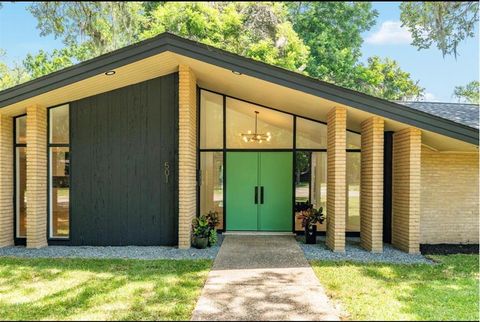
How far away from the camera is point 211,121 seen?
990 cm

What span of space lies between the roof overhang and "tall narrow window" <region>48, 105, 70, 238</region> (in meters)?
0.55

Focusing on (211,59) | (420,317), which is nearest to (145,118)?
(211,59)

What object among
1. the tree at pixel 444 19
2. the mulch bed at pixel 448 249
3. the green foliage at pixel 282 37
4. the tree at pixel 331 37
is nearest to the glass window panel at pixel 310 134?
the mulch bed at pixel 448 249

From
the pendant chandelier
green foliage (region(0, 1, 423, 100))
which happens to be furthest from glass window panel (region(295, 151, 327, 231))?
green foliage (region(0, 1, 423, 100))

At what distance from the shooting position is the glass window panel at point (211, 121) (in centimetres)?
985

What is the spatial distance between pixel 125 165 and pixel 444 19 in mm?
6473

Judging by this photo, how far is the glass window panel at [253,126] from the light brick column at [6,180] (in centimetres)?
477

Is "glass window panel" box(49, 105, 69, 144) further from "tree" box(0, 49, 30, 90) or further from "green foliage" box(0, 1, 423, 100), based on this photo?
"tree" box(0, 49, 30, 90)

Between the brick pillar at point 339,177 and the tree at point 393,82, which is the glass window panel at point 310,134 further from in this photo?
the tree at point 393,82

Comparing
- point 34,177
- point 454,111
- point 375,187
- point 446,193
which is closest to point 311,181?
point 375,187

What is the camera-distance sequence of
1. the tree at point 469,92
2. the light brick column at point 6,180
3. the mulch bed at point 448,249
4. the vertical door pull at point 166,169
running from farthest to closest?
the tree at point 469,92 → the vertical door pull at point 166,169 → the light brick column at point 6,180 → the mulch bed at point 448,249

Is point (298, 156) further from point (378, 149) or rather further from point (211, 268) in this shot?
point (211, 268)

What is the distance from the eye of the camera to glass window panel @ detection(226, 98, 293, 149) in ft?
32.3

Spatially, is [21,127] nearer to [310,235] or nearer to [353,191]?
[310,235]
